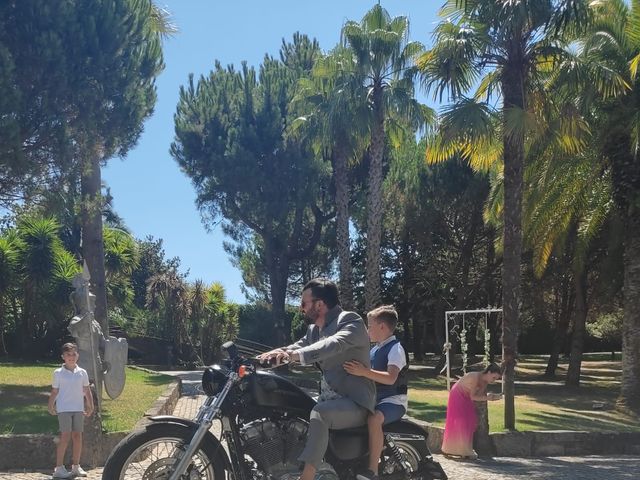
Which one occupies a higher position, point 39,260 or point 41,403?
point 39,260

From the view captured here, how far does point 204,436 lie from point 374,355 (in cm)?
191

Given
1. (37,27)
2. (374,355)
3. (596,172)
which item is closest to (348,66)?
(596,172)

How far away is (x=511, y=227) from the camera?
38.9 feet

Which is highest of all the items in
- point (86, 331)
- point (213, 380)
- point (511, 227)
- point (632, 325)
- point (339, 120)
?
point (339, 120)

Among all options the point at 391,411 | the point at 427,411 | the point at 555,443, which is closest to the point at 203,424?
the point at 391,411

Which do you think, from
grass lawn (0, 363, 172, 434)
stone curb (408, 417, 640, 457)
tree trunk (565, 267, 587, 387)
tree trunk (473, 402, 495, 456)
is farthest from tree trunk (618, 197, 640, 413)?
grass lawn (0, 363, 172, 434)

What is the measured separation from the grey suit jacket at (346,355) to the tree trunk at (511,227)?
6.60 metres

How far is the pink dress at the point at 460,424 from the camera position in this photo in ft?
30.8

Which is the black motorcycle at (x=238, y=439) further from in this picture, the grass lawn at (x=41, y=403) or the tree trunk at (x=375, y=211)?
the tree trunk at (x=375, y=211)

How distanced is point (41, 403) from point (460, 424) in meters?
7.39

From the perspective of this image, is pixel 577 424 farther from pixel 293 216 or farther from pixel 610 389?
pixel 293 216

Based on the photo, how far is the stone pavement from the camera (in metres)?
8.36

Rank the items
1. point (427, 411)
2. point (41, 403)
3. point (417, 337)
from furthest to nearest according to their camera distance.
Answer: point (417, 337) < point (427, 411) < point (41, 403)

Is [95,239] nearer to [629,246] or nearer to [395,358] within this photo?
[629,246]
